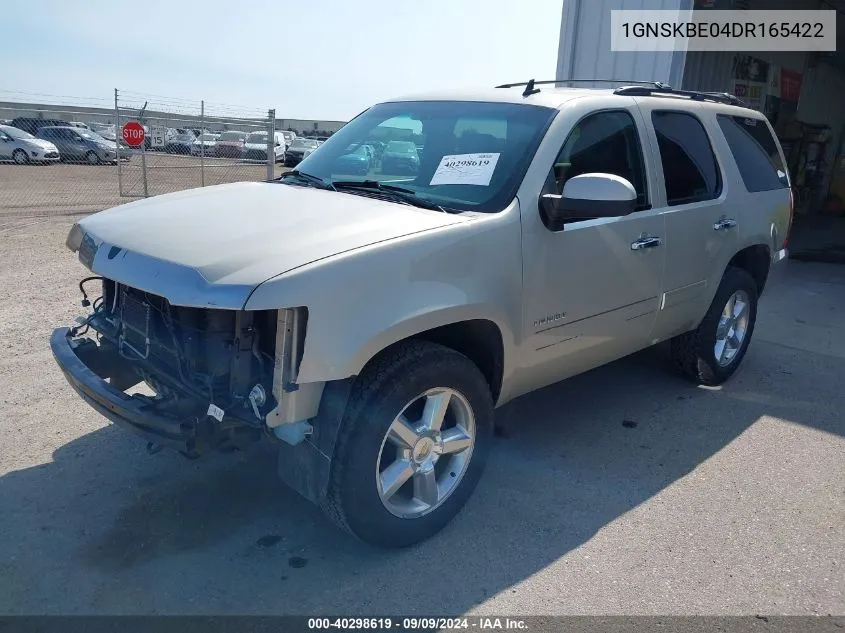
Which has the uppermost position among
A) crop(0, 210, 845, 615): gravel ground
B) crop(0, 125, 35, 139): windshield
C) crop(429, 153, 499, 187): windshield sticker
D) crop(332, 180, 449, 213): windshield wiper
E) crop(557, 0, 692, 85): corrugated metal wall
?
crop(557, 0, 692, 85): corrugated metal wall

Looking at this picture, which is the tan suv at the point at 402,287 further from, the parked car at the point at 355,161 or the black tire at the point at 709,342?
the black tire at the point at 709,342

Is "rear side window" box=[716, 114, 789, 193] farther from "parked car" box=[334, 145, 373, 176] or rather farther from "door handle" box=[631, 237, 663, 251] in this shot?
"parked car" box=[334, 145, 373, 176]

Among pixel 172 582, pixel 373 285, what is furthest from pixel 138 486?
pixel 373 285

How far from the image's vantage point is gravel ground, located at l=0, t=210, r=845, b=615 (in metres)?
2.90

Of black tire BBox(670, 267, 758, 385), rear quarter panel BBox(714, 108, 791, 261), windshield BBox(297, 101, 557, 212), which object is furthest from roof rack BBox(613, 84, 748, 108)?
black tire BBox(670, 267, 758, 385)

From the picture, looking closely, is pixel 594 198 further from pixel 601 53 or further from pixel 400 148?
pixel 601 53

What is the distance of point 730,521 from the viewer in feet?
11.6

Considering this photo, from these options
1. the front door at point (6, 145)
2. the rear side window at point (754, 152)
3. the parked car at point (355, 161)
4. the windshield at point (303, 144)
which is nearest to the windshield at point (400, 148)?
the parked car at point (355, 161)

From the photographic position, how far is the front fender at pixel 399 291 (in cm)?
260

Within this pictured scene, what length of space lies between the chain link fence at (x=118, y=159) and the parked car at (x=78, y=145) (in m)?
0.03

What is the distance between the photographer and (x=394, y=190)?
3523 mm

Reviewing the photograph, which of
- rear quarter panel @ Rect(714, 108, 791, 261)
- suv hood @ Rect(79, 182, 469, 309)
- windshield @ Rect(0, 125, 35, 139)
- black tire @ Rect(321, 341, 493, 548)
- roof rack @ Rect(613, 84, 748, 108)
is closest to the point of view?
suv hood @ Rect(79, 182, 469, 309)

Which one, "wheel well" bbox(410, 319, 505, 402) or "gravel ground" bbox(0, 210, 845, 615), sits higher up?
"wheel well" bbox(410, 319, 505, 402)

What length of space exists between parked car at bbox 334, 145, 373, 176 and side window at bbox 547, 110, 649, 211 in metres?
1.06
